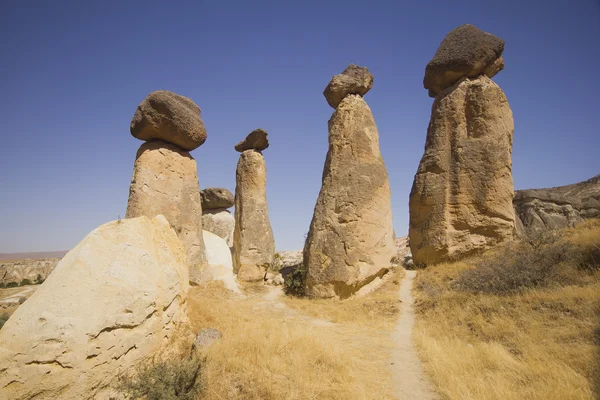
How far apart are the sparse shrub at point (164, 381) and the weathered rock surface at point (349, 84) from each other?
8.01m

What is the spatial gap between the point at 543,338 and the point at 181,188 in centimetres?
780

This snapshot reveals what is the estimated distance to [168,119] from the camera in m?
8.05

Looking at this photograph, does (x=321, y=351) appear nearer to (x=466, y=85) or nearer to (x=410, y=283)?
(x=410, y=283)

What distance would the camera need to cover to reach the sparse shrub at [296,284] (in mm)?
8664

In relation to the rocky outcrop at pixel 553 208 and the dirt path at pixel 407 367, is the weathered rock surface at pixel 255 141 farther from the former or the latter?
the rocky outcrop at pixel 553 208

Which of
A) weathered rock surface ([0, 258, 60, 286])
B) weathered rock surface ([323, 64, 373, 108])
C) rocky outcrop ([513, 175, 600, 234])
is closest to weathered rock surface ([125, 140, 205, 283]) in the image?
weathered rock surface ([323, 64, 373, 108])

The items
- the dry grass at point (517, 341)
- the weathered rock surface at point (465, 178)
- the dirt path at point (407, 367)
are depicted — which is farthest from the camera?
the weathered rock surface at point (465, 178)

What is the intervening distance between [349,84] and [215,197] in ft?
30.3

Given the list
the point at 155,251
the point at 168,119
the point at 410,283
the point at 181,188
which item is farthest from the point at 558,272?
the point at 168,119

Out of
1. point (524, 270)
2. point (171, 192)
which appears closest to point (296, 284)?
point (171, 192)

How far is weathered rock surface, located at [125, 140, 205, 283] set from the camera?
25.5ft

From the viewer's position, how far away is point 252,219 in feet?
34.8

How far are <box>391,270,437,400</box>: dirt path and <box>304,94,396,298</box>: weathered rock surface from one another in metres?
A: 1.79

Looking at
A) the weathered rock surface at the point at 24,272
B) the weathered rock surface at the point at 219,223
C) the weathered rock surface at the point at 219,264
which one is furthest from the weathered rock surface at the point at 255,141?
the weathered rock surface at the point at 24,272
